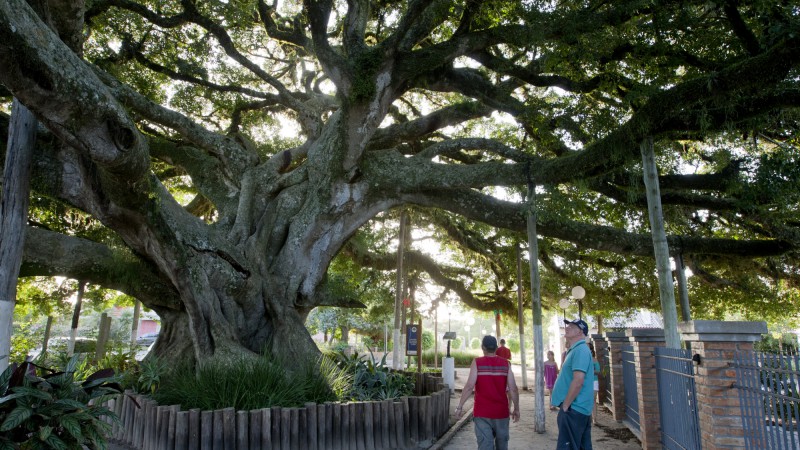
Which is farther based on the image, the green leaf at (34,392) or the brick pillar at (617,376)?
the brick pillar at (617,376)

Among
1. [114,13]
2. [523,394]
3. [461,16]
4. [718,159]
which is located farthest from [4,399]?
[523,394]

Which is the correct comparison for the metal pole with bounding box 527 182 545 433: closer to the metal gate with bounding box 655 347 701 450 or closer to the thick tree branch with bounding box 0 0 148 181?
the metal gate with bounding box 655 347 701 450

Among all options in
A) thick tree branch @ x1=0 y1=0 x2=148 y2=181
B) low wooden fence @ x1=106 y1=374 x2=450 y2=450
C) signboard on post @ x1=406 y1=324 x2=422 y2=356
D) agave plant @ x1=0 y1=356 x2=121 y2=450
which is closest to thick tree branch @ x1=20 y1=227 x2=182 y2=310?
low wooden fence @ x1=106 y1=374 x2=450 y2=450

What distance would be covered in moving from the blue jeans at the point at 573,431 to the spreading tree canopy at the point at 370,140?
4841 millimetres

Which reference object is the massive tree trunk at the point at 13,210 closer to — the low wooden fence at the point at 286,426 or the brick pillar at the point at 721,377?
the low wooden fence at the point at 286,426

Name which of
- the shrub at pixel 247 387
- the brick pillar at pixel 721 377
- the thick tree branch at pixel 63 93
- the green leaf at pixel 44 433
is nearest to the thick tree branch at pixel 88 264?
the shrub at pixel 247 387

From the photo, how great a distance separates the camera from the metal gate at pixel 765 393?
3422 millimetres

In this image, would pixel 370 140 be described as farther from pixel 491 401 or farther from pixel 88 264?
pixel 491 401

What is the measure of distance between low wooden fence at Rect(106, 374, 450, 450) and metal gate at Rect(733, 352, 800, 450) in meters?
4.39

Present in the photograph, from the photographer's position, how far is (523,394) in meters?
16.0

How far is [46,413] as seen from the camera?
165 inches

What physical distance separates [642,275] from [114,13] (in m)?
16.6

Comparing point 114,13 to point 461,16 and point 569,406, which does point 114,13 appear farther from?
point 569,406

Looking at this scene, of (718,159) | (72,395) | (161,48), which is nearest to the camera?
(72,395)
